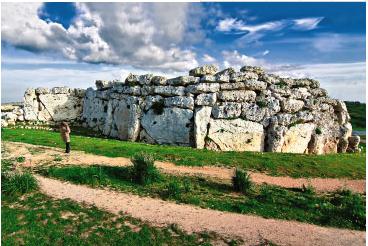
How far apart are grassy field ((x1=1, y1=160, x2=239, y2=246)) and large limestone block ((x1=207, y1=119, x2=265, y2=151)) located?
21.2 metres

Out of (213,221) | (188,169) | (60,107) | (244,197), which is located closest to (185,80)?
(188,169)

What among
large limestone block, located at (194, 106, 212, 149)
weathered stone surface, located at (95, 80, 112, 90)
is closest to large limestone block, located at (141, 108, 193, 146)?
large limestone block, located at (194, 106, 212, 149)

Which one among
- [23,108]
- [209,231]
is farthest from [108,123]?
[209,231]

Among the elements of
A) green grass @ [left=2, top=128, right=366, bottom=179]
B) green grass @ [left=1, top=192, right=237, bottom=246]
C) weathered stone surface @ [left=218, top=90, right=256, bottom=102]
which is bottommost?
green grass @ [left=1, top=192, right=237, bottom=246]

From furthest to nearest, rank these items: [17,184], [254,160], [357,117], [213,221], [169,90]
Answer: [357,117] → [169,90] → [254,160] → [17,184] → [213,221]

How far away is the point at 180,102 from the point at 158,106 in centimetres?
300

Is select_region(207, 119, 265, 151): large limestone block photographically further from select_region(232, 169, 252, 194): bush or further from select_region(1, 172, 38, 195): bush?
select_region(1, 172, 38, 195): bush

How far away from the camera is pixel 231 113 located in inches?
1451

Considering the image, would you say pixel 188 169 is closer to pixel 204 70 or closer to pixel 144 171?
pixel 144 171

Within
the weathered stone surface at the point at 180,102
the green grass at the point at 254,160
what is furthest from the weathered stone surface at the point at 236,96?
the green grass at the point at 254,160

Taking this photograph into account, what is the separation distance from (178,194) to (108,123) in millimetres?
27969

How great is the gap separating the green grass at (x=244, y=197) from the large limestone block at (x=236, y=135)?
13649 mm

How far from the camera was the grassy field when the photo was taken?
45.8 ft

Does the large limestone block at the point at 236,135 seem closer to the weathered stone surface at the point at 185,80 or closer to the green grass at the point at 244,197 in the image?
the weathered stone surface at the point at 185,80
